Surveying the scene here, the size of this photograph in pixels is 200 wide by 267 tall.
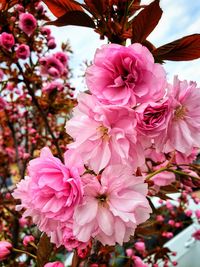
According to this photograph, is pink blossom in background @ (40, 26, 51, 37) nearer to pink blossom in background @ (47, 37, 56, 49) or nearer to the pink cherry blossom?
pink blossom in background @ (47, 37, 56, 49)

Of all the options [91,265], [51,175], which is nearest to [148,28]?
[51,175]

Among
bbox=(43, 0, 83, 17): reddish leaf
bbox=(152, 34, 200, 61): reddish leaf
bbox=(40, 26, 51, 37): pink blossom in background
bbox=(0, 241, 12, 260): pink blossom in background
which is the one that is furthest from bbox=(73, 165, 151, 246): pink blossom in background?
bbox=(40, 26, 51, 37): pink blossom in background

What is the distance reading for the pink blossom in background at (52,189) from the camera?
621 millimetres

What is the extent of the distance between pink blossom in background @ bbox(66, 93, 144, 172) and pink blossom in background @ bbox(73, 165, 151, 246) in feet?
0.09

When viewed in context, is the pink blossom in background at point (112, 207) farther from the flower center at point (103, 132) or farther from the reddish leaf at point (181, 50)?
the reddish leaf at point (181, 50)

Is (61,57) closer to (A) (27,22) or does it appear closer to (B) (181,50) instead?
(A) (27,22)

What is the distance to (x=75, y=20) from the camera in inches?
31.2

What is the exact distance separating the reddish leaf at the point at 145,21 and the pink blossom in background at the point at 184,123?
18cm

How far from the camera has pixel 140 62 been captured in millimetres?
606

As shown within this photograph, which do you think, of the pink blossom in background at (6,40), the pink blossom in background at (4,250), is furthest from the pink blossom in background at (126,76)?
the pink blossom in background at (6,40)

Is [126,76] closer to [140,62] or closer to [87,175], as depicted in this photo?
[140,62]

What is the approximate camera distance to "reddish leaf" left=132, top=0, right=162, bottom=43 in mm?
710

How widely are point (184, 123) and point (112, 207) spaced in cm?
23

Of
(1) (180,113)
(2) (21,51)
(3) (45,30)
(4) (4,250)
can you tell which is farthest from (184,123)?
(3) (45,30)
